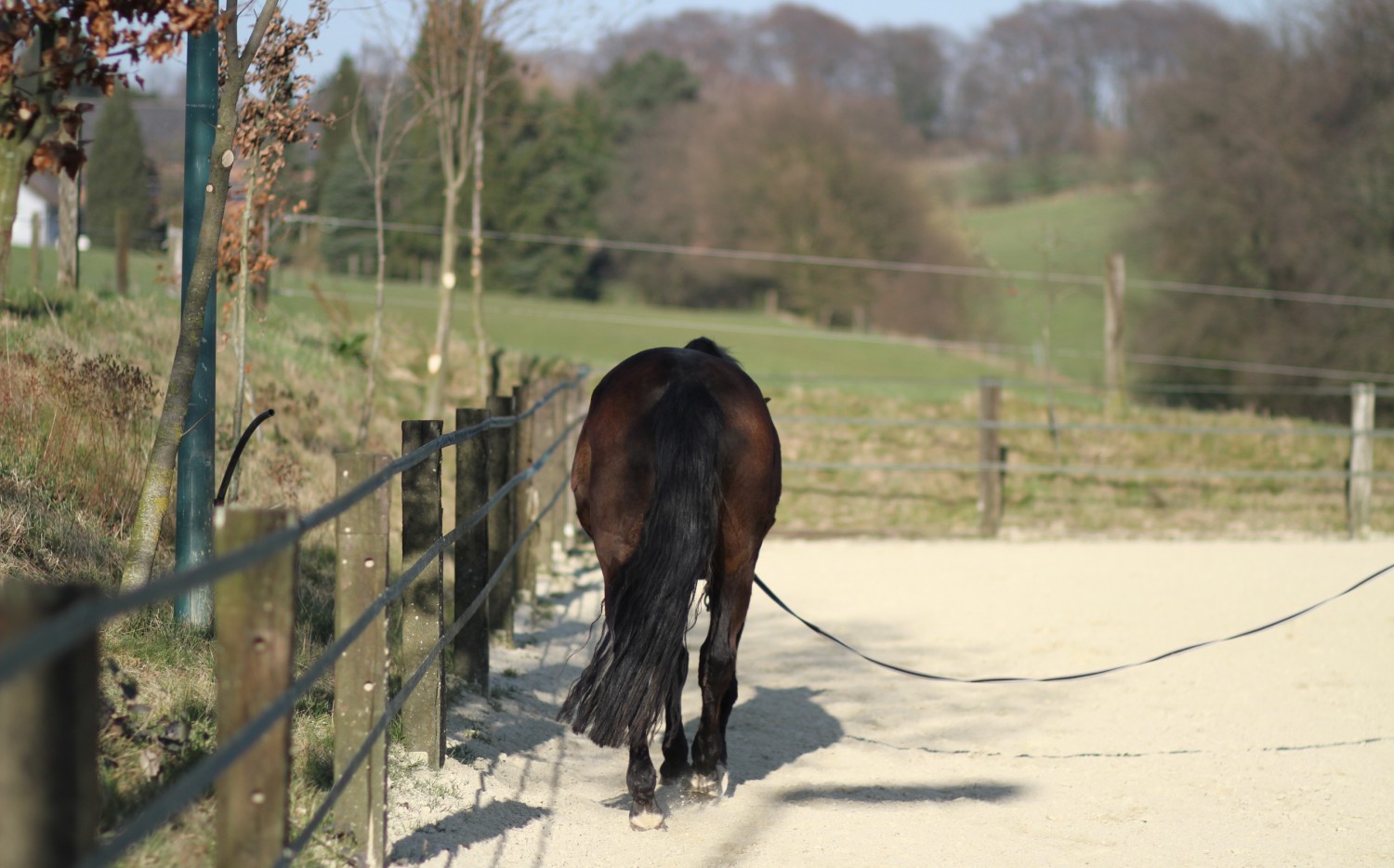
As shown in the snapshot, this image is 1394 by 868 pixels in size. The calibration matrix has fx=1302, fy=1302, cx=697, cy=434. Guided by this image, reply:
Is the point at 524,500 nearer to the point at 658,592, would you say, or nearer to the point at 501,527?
the point at 501,527

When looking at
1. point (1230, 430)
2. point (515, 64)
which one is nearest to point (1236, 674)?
point (1230, 430)

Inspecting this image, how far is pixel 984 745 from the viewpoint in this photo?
4961 mm

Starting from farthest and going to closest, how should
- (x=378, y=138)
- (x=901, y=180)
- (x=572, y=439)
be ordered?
1. (x=901, y=180)
2. (x=572, y=439)
3. (x=378, y=138)

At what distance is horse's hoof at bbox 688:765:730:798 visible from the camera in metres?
4.09

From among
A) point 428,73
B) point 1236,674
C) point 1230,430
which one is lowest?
point 1236,674

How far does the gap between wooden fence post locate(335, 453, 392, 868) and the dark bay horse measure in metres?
0.78

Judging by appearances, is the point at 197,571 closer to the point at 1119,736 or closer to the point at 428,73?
the point at 1119,736

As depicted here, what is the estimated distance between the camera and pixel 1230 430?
12.1m

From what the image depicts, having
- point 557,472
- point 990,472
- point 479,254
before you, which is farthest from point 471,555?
point 479,254

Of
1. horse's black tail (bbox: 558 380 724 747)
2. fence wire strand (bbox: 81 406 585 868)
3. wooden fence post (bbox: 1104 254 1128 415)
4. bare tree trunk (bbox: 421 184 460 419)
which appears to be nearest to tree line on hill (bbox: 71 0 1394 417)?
bare tree trunk (bbox: 421 184 460 419)

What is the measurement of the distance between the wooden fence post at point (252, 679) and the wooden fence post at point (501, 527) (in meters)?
3.37

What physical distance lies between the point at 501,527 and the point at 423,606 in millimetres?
1902

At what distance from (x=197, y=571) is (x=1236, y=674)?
18.6 feet

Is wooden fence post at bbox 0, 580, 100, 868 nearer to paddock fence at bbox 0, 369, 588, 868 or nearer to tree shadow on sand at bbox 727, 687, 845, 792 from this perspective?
paddock fence at bbox 0, 369, 588, 868
